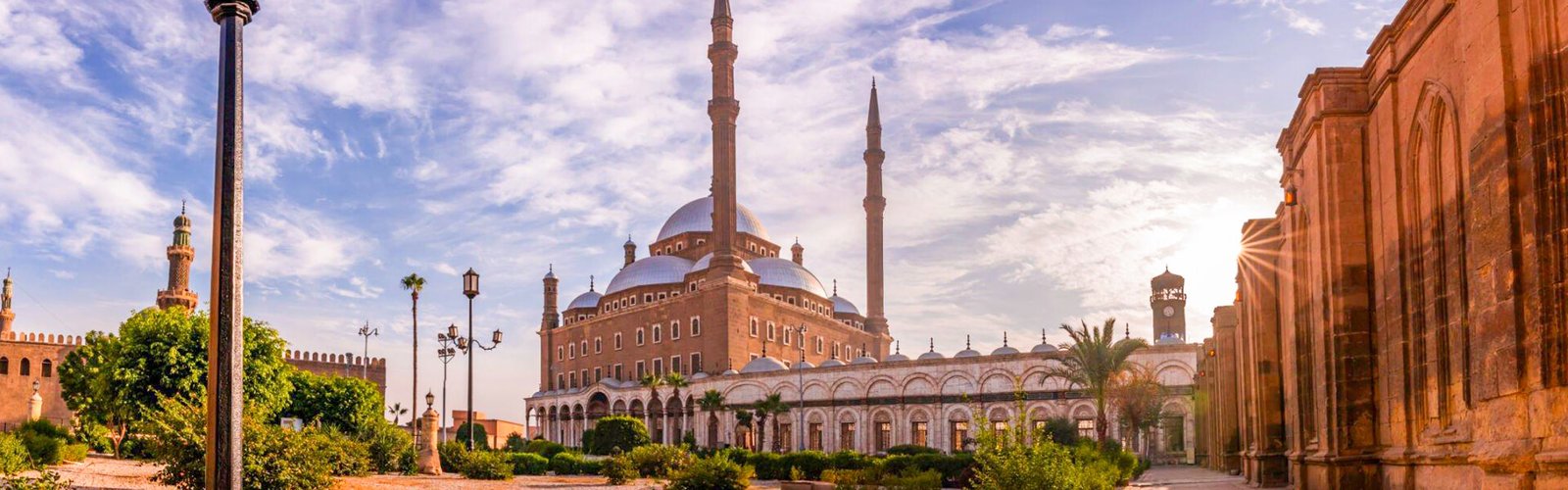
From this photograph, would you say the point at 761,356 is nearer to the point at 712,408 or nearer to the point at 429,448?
the point at 712,408

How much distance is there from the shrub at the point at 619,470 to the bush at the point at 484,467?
9.04 ft

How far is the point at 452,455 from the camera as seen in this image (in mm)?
33594

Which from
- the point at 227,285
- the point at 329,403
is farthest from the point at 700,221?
the point at 227,285

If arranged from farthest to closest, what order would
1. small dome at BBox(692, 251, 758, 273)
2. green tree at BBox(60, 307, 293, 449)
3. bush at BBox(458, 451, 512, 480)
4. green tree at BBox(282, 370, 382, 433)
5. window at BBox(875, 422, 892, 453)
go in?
small dome at BBox(692, 251, 758, 273) < window at BBox(875, 422, 892, 453) < green tree at BBox(282, 370, 382, 433) < green tree at BBox(60, 307, 293, 449) < bush at BBox(458, 451, 512, 480)

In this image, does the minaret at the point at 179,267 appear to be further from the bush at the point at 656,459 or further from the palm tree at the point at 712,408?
the bush at the point at 656,459

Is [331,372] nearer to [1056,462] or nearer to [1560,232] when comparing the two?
[1056,462]

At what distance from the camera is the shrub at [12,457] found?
59.1 feet

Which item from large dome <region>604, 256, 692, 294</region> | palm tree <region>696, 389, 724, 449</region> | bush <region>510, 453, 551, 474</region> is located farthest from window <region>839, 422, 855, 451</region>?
bush <region>510, 453, 551, 474</region>

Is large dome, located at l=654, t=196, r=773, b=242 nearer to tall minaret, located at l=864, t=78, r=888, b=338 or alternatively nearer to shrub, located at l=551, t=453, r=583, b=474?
tall minaret, located at l=864, t=78, r=888, b=338

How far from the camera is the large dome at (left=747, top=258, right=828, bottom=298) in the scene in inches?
3258

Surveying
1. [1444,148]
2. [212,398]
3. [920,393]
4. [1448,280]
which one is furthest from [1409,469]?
[920,393]

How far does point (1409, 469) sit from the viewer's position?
1351 centimetres

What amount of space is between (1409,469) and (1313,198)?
4.17 m

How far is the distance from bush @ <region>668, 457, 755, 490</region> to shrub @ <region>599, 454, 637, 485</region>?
6924mm
